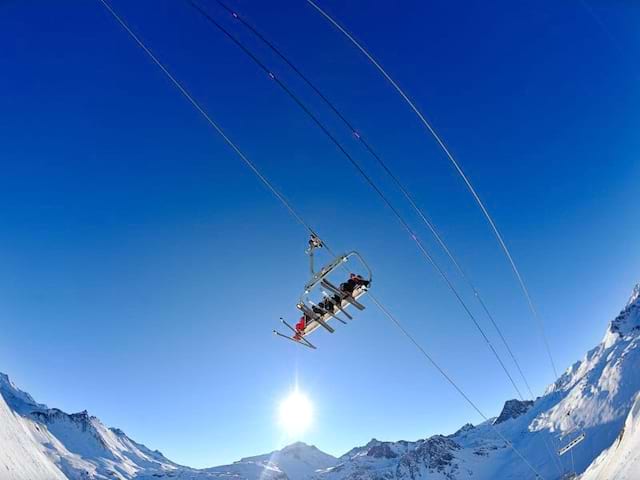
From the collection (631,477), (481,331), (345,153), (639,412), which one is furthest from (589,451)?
(345,153)

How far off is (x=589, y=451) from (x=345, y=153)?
244505 millimetres

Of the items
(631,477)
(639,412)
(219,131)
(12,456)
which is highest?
(12,456)

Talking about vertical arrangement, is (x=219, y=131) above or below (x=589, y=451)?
above

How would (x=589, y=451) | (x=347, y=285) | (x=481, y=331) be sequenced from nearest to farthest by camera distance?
(x=347, y=285) → (x=481, y=331) → (x=589, y=451)

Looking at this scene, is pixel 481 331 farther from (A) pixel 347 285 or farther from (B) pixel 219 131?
(B) pixel 219 131

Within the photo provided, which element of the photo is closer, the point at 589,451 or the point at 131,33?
the point at 131,33

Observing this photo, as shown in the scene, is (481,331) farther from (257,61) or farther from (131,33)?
(131,33)

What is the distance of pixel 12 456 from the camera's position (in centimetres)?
12088

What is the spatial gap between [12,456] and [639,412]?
162 m

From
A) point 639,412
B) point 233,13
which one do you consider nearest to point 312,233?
point 233,13

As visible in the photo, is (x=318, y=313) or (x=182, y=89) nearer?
(x=182, y=89)

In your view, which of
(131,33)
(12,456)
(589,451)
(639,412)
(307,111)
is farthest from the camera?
(589,451)

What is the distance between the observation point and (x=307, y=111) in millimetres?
14680

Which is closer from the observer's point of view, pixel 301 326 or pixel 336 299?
pixel 336 299
